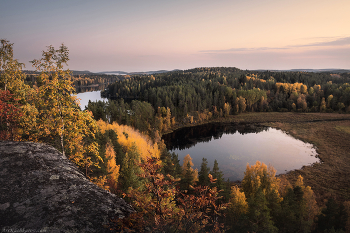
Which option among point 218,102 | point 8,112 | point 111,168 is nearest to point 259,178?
point 111,168

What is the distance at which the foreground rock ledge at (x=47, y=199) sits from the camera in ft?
12.3

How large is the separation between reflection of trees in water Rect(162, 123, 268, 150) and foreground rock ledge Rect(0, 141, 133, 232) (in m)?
67.3

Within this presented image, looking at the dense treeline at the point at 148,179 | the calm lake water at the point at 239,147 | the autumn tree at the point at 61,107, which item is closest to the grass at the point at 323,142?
the calm lake water at the point at 239,147

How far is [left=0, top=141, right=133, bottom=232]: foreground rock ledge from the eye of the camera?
12.3 feet

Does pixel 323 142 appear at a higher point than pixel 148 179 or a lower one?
lower

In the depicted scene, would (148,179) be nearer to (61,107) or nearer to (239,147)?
(61,107)

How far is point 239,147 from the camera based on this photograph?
7300 cm

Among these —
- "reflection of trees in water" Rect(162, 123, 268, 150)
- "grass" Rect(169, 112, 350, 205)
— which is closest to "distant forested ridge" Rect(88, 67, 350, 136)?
"reflection of trees in water" Rect(162, 123, 268, 150)

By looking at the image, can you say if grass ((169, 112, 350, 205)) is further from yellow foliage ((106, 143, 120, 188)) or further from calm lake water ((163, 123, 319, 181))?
yellow foliage ((106, 143, 120, 188))

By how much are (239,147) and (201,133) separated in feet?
79.1

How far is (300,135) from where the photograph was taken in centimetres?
8819

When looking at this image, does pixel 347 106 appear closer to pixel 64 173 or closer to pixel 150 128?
pixel 150 128

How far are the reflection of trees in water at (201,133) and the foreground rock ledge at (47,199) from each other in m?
67.3

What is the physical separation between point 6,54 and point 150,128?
2843 inches
